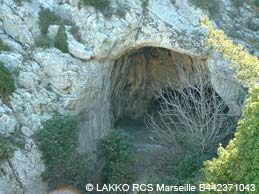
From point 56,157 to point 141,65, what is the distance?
29.2 ft

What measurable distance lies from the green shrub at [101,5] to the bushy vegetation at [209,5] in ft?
10.7

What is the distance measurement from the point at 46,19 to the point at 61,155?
4.99 meters

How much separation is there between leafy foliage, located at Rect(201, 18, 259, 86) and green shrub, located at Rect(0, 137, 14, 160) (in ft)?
24.6

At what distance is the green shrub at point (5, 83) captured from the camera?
48.4 feet

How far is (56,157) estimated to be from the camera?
47.2ft

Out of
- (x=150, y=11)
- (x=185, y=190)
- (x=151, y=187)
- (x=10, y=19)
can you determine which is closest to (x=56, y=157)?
(x=151, y=187)

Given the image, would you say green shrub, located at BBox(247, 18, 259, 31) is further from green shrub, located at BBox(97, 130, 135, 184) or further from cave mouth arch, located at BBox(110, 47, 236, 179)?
green shrub, located at BBox(97, 130, 135, 184)

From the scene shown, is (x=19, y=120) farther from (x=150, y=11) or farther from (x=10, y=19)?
(x=150, y=11)

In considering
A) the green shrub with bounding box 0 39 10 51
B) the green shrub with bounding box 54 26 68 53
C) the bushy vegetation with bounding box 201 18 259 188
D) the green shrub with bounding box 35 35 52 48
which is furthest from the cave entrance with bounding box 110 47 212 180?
the bushy vegetation with bounding box 201 18 259 188

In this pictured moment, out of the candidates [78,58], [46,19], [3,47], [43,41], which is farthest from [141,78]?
[3,47]

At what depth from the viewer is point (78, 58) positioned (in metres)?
16.3

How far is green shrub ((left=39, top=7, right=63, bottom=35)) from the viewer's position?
1640 centimetres

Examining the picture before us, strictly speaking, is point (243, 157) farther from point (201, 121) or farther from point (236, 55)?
point (236, 55)

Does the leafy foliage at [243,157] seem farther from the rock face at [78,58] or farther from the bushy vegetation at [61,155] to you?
the rock face at [78,58]
